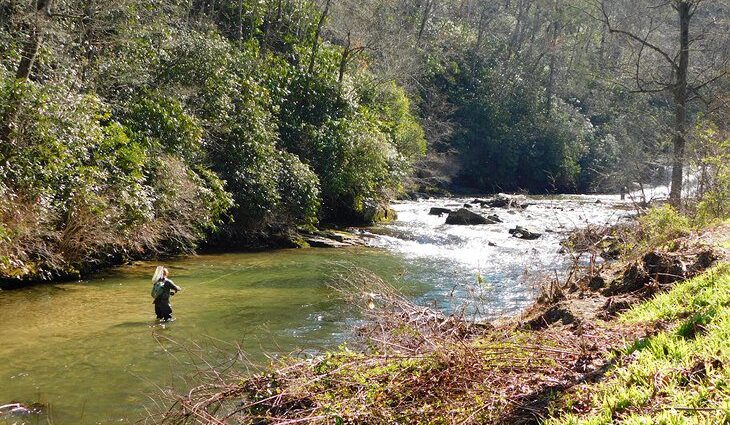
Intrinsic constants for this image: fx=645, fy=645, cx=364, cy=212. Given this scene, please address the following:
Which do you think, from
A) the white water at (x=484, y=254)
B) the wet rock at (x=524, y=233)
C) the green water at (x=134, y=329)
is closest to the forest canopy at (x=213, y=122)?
the green water at (x=134, y=329)

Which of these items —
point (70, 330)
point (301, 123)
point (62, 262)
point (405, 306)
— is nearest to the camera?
point (405, 306)

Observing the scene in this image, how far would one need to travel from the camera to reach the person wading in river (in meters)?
10.6

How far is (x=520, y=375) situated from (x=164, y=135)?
1458 cm

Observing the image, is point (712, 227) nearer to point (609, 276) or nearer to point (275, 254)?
point (609, 276)

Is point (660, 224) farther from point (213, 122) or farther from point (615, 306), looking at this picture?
point (213, 122)

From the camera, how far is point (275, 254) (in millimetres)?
19062

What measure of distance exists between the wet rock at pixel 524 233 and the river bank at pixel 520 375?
1572 centimetres

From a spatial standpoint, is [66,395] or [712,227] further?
[712,227]

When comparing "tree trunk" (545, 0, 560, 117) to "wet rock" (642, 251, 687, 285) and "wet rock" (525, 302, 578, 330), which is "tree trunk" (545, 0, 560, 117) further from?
"wet rock" (525, 302, 578, 330)

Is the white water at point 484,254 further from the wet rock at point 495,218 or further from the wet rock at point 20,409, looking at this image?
the wet rock at point 20,409

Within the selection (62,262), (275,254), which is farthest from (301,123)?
(62,262)

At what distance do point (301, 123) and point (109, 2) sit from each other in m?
8.95

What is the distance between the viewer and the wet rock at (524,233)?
22.5 m

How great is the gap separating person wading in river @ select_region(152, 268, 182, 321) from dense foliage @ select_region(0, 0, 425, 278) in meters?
2.92
